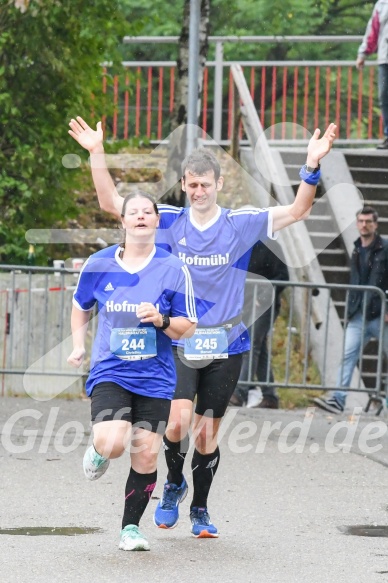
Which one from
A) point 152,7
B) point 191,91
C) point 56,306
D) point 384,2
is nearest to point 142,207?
point 191,91

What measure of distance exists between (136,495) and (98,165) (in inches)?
67.1

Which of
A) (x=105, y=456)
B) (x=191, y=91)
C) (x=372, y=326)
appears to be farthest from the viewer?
(x=372, y=326)

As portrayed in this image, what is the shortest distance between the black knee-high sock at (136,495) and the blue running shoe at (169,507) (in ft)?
1.57

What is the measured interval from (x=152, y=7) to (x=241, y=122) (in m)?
5.33

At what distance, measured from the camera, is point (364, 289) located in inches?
528

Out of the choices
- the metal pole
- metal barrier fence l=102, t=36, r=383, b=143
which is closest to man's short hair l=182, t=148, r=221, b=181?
the metal pole

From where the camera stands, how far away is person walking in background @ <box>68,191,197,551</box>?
6969mm

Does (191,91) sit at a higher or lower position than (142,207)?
higher

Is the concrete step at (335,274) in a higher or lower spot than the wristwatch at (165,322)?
higher

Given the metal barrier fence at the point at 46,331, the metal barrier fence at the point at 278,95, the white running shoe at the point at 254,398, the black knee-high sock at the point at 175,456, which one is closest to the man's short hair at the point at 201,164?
the black knee-high sock at the point at 175,456

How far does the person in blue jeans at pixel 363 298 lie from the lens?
13.7m

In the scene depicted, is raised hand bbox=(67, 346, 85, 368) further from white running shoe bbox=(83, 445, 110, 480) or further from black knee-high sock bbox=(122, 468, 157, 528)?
black knee-high sock bbox=(122, 468, 157, 528)

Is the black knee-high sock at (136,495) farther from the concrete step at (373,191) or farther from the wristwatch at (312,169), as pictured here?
the concrete step at (373,191)

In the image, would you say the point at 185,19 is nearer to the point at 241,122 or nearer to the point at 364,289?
the point at 241,122
